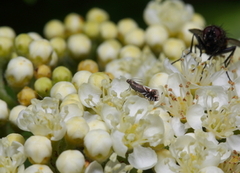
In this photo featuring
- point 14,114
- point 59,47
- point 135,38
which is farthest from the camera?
point 135,38

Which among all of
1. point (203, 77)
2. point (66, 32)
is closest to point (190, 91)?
point (203, 77)

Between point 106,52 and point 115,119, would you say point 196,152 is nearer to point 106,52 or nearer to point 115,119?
point 115,119

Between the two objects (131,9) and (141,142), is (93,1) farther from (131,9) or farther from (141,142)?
(141,142)

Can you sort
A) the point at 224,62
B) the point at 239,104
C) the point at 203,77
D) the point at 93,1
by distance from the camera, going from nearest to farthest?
the point at 239,104 → the point at 203,77 → the point at 224,62 → the point at 93,1

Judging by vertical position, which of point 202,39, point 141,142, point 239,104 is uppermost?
point 202,39

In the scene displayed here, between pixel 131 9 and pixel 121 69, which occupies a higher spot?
pixel 131 9

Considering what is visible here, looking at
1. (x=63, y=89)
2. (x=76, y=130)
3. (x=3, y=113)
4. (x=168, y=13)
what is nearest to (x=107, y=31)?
(x=168, y=13)

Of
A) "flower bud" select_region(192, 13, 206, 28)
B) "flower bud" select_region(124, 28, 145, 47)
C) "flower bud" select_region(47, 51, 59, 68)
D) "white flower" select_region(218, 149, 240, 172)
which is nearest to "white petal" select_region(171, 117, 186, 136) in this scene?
"white flower" select_region(218, 149, 240, 172)
